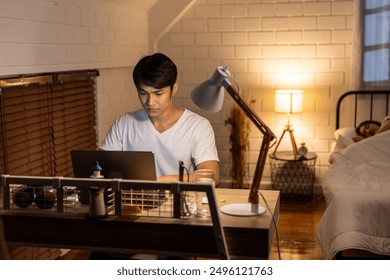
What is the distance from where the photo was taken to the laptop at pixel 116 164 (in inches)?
75.4

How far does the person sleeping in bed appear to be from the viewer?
14.8ft

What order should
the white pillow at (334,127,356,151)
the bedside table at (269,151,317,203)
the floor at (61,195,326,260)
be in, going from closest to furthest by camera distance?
the floor at (61,195,326,260) < the white pillow at (334,127,356,151) < the bedside table at (269,151,317,203)

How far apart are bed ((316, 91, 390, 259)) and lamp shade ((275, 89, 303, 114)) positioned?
23.2 inches

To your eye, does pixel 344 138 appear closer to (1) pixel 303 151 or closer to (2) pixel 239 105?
(1) pixel 303 151

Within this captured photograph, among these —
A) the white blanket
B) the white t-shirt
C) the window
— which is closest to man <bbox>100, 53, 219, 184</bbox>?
the white t-shirt

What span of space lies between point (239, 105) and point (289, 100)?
3.16m

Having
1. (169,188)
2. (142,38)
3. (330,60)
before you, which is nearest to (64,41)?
(142,38)

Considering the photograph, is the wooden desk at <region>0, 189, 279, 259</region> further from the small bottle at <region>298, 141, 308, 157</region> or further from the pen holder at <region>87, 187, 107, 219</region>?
the small bottle at <region>298, 141, 308, 157</region>

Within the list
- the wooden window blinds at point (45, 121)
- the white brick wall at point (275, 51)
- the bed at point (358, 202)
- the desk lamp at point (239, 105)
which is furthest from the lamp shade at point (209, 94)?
the white brick wall at point (275, 51)

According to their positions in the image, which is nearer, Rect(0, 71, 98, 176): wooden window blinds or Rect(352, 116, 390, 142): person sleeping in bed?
Rect(0, 71, 98, 176): wooden window blinds

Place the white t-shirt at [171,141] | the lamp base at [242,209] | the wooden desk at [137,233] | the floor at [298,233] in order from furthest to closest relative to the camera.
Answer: the floor at [298,233]
the white t-shirt at [171,141]
the lamp base at [242,209]
the wooden desk at [137,233]

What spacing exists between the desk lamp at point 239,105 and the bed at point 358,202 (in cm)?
128

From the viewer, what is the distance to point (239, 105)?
1970 mm

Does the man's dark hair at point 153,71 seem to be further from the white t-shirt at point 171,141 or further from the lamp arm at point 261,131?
the lamp arm at point 261,131
